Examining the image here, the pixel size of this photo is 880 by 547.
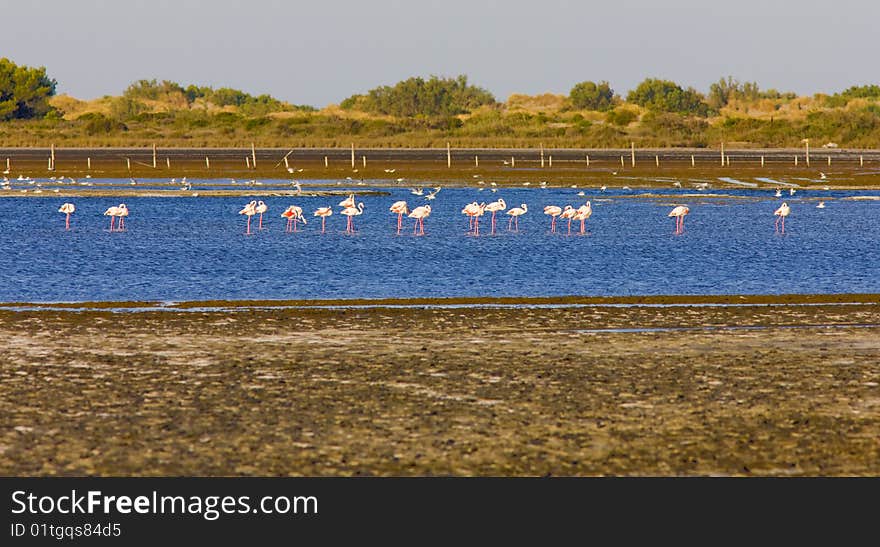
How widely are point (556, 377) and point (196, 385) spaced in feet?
11.9

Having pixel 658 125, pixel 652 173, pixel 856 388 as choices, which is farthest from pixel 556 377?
pixel 658 125

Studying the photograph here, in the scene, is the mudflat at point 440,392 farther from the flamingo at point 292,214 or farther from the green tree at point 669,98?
the green tree at point 669,98

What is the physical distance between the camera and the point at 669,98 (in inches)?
7441

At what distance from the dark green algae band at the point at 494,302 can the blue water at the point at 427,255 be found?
6.46 ft

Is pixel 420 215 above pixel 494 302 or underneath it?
above

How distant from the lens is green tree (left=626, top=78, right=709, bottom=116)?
186875mm

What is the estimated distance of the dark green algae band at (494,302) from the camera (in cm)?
2105

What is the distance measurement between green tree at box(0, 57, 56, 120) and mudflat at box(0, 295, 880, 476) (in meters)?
139

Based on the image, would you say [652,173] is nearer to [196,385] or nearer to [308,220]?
[308,220]

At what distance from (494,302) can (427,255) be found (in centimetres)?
1229

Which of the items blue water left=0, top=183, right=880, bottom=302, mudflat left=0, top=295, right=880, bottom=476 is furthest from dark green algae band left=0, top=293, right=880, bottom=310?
blue water left=0, top=183, right=880, bottom=302

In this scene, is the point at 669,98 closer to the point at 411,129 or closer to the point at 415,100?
the point at 415,100

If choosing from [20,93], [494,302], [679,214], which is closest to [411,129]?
[20,93]

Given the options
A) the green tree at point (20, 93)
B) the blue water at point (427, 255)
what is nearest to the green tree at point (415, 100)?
the green tree at point (20, 93)
